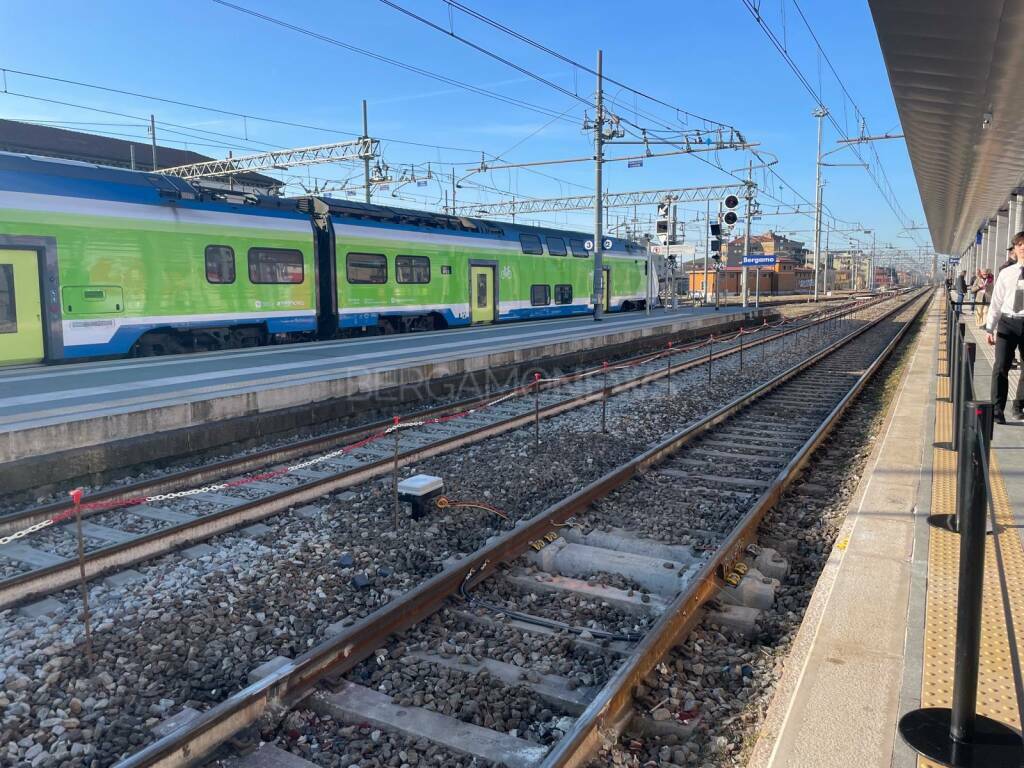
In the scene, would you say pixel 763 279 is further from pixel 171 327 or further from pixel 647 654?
pixel 647 654

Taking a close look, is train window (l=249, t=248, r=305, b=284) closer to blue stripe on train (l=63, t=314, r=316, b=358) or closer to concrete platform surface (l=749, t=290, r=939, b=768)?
blue stripe on train (l=63, t=314, r=316, b=358)

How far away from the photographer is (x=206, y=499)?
291 inches

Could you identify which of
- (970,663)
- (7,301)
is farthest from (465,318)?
(970,663)

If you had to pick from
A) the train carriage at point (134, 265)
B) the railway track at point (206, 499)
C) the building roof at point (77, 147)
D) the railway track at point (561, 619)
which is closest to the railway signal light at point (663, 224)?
the train carriage at point (134, 265)

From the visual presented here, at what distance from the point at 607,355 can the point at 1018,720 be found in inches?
670

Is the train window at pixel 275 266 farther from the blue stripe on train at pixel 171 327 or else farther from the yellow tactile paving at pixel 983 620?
the yellow tactile paving at pixel 983 620

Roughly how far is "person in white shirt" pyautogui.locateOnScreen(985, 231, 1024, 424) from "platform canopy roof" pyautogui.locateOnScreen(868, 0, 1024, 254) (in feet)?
9.90

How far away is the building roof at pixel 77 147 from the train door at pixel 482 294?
31.0 m

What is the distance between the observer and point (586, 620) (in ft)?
15.1

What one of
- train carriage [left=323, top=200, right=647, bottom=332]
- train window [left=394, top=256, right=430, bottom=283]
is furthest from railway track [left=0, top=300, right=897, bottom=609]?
train window [left=394, top=256, right=430, bottom=283]

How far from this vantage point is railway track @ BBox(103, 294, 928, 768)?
11.2 feet

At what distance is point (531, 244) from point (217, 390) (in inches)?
632

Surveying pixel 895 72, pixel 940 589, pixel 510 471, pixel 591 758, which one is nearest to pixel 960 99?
pixel 895 72

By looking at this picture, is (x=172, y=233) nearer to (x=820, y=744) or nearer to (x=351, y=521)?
(x=351, y=521)
